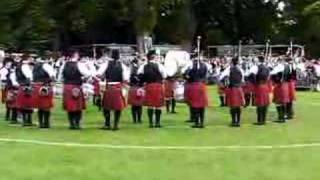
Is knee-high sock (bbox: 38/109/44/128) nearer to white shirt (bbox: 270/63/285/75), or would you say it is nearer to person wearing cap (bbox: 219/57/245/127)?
person wearing cap (bbox: 219/57/245/127)

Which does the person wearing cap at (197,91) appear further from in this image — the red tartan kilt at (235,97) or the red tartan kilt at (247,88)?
the red tartan kilt at (247,88)

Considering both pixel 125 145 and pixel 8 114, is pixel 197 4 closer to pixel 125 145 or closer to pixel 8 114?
pixel 8 114

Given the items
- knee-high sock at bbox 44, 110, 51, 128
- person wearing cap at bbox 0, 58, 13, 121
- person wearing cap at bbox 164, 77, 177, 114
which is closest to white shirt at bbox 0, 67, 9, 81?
person wearing cap at bbox 0, 58, 13, 121

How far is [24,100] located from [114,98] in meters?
2.00

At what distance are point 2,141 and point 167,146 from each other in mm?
2600

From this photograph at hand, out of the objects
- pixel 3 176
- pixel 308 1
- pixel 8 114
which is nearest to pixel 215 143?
pixel 3 176

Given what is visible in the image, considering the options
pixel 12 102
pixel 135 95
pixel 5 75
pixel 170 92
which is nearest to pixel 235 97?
pixel 135 95

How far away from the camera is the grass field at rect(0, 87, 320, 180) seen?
9.38 metres

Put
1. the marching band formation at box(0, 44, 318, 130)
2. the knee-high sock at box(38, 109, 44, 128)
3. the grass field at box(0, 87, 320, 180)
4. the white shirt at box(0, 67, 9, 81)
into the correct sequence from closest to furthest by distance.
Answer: the grass field at box(0, 87, 320, 180)
the marching band formation at box(0, 44, 318, 130)
the knee-high sock at box(38, 109, 44, 128)
the white shirt at box(0, 67, 9, 81)

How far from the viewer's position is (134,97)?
16578 mm

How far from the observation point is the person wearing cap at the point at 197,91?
15.6 m

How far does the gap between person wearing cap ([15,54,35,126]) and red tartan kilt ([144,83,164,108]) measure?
7.20ft

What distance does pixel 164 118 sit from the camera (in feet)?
58.4

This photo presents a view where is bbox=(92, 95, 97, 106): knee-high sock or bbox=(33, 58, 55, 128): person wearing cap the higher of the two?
bbox=(33, 58, 55, 128): person wearing cap
